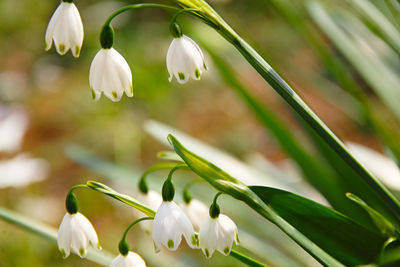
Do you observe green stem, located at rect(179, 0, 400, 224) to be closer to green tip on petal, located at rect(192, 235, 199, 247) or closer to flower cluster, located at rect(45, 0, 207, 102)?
flower cluster, located at rect(45, 0, 207, 102)

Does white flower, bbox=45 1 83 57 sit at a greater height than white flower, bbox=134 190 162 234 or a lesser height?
greater

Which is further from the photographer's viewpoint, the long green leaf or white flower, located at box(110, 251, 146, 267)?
the long green leaf

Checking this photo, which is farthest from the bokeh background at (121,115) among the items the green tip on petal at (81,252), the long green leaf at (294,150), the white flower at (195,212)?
the green tip on petal at (81,252)

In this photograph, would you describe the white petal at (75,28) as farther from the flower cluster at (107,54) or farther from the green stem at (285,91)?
the green stem at (285,91)

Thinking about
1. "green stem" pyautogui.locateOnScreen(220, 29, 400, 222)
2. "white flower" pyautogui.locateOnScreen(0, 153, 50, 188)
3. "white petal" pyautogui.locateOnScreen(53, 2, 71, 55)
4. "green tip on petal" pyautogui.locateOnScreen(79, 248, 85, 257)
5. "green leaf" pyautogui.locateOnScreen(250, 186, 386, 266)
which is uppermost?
"white flower" pyautogui.locateOnScreen(0, 153, 50, 188)

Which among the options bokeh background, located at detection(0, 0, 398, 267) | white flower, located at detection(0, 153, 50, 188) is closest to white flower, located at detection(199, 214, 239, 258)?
bokeh background, located at detection(0, 0, 398, 267)

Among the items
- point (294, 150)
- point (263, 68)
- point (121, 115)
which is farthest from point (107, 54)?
point (121, 115)

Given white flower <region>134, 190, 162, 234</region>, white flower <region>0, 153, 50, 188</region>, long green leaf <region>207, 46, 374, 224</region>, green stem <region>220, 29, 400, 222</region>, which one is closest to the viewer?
green stem <region>220, 29, 400, 222</region>

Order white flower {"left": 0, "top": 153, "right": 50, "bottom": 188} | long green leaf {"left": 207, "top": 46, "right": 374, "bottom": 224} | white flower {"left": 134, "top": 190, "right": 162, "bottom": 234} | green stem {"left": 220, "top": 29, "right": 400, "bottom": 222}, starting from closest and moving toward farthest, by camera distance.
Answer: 1. green stem {"left": 220, "top": 29, "right": 400, "bottom": 222}
2. white flower {"left": 134, "top": 190, "right": 162, "bottom": 234}
3. long green leaf {"left": 207, "top": 46, "right": 374, "bottom": 224}
4. white flower {"left": 0, "top": 153, "right": 50, "bottom": 188}

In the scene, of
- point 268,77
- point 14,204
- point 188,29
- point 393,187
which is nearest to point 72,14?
point 268,77
